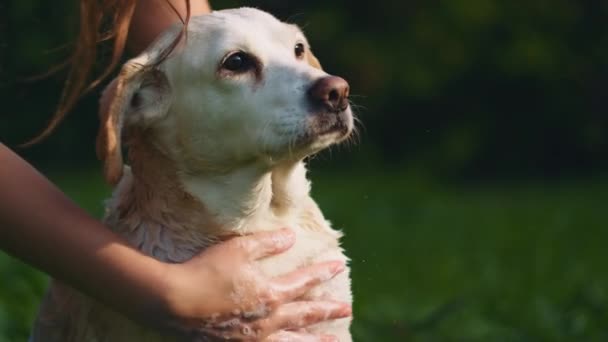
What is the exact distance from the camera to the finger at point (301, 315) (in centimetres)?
326

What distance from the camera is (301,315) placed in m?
3.35

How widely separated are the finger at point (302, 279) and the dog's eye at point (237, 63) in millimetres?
595

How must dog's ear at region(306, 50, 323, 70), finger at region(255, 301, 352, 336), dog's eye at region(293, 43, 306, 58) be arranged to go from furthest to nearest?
dog's ear at region(306, 50, 323, 70), dog's eye at region(293, 43, 306, 58), finger at region(255, 301, 352, 336)

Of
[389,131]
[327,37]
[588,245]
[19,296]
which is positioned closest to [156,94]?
[19,296]

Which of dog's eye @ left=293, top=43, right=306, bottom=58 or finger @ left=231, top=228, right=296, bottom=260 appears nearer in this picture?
finger @ left=231, top=228, right=296, bottom=260

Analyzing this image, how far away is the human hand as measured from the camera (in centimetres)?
316

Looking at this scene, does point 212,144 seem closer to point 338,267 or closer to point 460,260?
point 338,267

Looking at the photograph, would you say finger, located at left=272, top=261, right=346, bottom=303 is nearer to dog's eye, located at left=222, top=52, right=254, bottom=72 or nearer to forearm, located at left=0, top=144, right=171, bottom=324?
forearm, located at left=0, top=144, right=171, bottom=324

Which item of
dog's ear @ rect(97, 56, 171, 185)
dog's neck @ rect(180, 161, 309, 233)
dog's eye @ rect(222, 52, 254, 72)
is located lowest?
dog's neck @ rect(180, 161, 309, 233)

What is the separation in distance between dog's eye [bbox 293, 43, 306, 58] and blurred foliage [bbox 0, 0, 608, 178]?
8.99 metres

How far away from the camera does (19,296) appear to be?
505 centimetres

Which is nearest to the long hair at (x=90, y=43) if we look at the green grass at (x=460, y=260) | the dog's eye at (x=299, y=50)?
the dog's eye at (x=299, y=50)

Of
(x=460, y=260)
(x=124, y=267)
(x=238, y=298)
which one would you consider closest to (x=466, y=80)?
(x=460, y=260)

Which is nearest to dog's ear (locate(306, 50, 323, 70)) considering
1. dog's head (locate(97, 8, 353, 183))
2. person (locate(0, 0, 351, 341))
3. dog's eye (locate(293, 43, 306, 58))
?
dog's eye (locate(293, 43, 306, 58))
